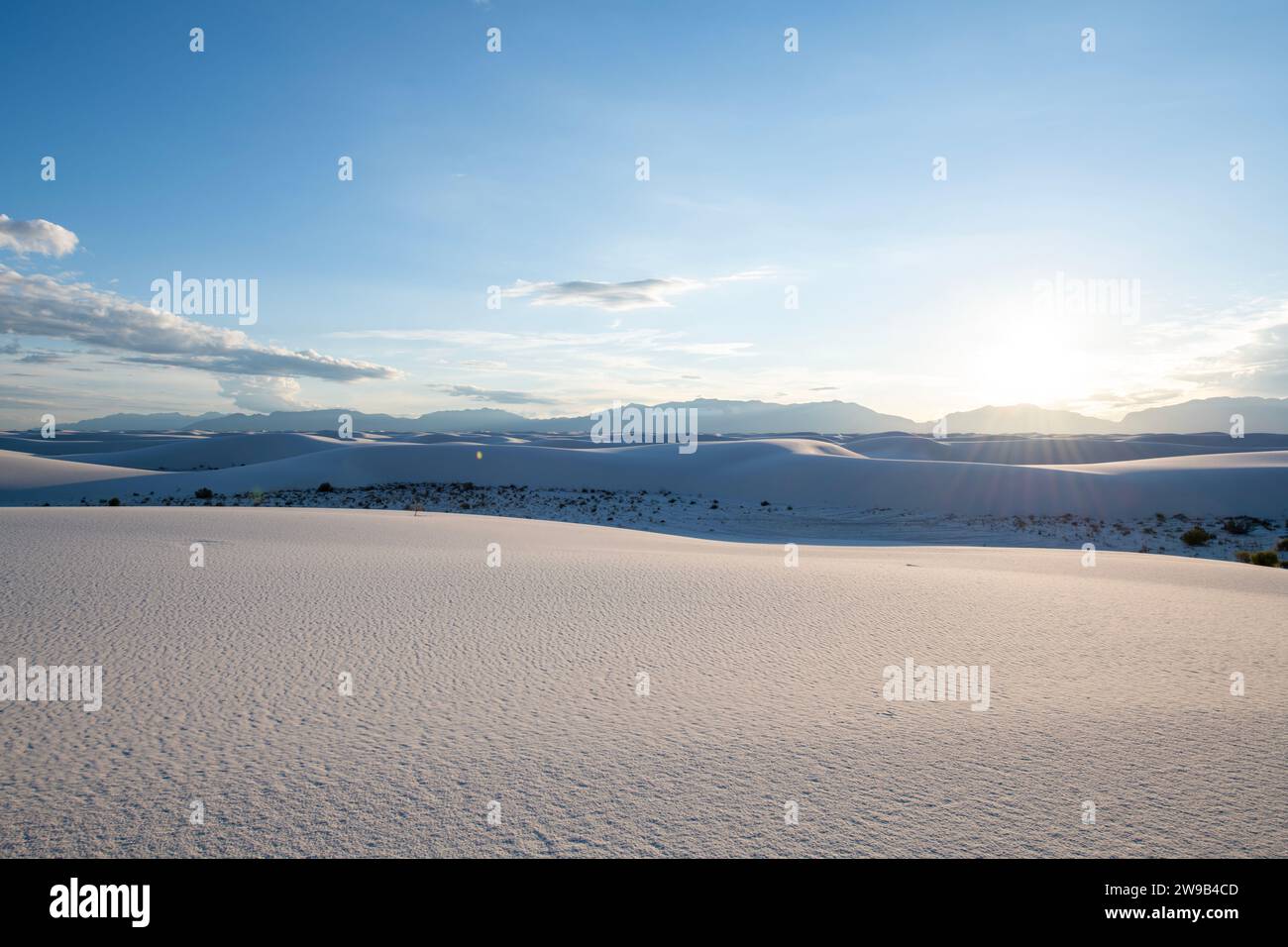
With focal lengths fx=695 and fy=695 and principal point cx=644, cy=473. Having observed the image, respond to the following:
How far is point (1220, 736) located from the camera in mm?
3684

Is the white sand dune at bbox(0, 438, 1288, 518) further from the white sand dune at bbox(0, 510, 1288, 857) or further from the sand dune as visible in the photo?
the white sand dune at bbox(0, 510, 1288, 857)

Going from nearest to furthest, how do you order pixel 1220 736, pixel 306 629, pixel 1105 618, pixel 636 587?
pixel 1220 736 → pixel 306 629 → pixel 1105 618 → pixel 636 587

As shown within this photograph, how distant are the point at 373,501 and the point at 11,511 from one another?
1599 cm

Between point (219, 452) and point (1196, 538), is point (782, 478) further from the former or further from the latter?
point (219, 452)

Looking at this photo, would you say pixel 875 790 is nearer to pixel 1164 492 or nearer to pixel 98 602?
pixel 98 602

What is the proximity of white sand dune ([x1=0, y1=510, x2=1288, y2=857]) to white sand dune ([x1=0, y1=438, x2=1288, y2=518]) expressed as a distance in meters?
22.7

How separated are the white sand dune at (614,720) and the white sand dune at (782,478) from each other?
2267 cm

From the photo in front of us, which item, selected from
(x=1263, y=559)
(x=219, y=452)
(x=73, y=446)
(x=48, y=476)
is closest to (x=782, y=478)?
(x=1263, y=559)

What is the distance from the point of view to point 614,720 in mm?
3893

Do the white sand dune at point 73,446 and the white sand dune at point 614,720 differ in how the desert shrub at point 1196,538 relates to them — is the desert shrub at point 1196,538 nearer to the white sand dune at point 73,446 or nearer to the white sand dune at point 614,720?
the white sand dune at point 614,720

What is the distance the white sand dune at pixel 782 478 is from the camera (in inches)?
1067

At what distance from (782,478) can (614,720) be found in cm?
3327
